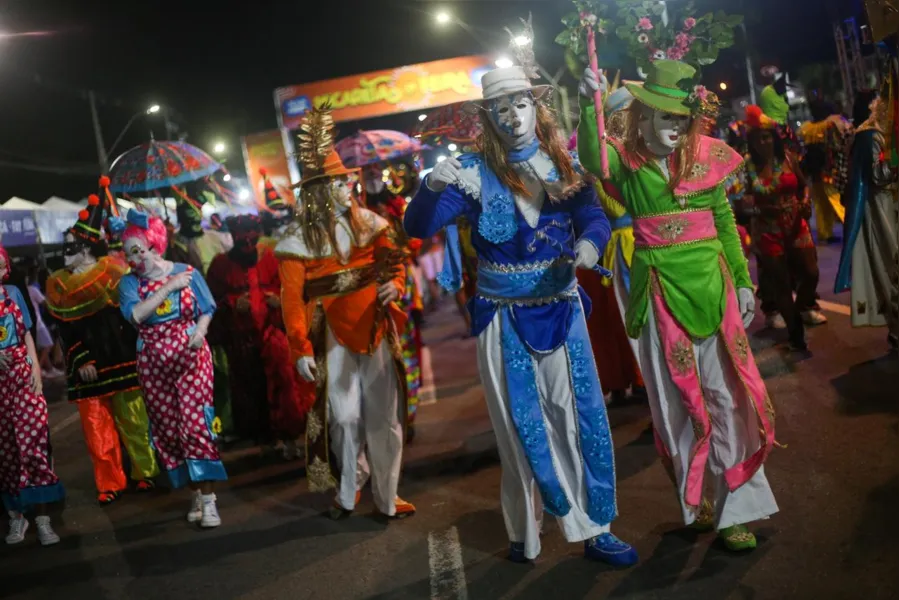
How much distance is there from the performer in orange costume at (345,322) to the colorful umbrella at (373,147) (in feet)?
12.2

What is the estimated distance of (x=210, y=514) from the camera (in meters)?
6.42

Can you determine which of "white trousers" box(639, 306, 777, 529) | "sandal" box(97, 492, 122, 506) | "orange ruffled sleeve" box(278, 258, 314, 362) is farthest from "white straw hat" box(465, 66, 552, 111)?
"sandal" box(97, 492, 122, 506)

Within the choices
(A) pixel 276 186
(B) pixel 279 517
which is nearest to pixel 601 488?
(B) pixel 279 517

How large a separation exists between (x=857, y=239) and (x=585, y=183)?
347cm

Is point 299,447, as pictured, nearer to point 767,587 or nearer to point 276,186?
point 276,186

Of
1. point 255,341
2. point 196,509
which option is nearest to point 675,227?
point 196,509

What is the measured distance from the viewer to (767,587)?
3912mm

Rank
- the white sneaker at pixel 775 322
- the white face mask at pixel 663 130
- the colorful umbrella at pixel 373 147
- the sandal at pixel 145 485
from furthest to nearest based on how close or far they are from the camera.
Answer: the colorful umbrella at pixel 373 147 < the white sneaker at pixel 775 322 < the sandal at pixel 145 485 < the white face mask at pixel 663 130

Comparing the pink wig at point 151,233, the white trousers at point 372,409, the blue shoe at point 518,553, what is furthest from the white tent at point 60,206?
the blue shoe at point 518,553

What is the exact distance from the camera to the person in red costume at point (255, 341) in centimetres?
823

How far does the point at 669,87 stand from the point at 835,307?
6.57 metres

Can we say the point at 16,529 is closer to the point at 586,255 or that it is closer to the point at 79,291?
the point at 79,291

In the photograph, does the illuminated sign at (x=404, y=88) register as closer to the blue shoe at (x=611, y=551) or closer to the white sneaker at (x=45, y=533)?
the white sneaker at (x=45, y=533)

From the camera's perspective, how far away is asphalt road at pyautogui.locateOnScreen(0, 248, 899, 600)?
4.20 metres
